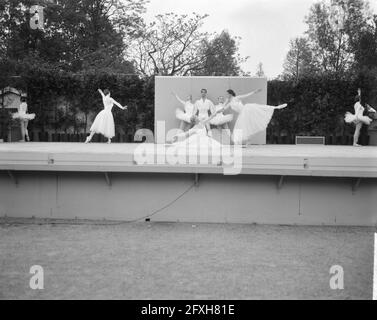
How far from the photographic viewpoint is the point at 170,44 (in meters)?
29.7

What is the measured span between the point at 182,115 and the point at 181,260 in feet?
32.0

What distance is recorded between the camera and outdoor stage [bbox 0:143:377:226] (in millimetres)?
9750

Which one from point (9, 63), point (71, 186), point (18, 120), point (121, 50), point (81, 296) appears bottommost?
point (81, 296)

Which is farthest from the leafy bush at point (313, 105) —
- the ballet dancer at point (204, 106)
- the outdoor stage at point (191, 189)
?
the outdoor stage at point (191, 189)

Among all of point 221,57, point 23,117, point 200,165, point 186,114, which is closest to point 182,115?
point 186,114

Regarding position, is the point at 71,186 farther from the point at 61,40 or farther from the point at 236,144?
the point at 61,40

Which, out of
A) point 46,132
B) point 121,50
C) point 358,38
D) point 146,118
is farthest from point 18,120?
point 358,38

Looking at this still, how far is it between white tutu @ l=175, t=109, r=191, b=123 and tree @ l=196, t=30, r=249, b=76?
13523 mm

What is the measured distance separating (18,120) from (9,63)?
96.0 inches

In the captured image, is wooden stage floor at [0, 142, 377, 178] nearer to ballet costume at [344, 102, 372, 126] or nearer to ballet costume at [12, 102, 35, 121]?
ballet costume at [344, 102, 372, 126]

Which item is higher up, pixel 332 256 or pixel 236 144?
pixel 236 144

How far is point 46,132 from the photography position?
20906 millimetres

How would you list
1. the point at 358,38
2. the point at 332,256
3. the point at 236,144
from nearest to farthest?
the point at 332,256 < the point at 236,144 < the point at 358,38

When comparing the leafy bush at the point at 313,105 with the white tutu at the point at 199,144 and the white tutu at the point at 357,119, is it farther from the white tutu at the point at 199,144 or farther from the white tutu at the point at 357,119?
the white tutu at the point at 199,144
